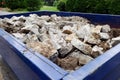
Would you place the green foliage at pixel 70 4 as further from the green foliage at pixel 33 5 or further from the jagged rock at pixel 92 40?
the jagged rock at pixel 92 40

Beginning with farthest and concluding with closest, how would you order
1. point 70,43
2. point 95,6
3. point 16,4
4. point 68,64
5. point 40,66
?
point 16,4, point 95,6, point 70,43, point 68,64, point 40,66

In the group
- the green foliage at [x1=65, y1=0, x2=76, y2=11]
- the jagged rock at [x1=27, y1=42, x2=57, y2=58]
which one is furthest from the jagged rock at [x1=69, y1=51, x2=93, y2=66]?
the green foliage at [x1=65, y1=0, x2=76, y2=11]

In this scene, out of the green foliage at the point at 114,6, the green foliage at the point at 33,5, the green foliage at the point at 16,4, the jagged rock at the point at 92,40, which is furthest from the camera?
the green foliage at the point at 16,4

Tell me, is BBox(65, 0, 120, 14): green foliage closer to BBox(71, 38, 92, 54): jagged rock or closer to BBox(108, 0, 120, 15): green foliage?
BBox(108, 0, 120, 15): green foliage

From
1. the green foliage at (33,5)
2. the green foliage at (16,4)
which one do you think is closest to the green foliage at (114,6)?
the green foliage at (33,5)

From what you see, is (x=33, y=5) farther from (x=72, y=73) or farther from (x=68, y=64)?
(x=72, y=73)

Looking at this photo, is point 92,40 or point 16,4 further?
point 16,4

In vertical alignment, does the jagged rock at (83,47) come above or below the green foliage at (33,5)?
above

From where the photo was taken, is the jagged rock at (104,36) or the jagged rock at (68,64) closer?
the jagged rock at (68,64)

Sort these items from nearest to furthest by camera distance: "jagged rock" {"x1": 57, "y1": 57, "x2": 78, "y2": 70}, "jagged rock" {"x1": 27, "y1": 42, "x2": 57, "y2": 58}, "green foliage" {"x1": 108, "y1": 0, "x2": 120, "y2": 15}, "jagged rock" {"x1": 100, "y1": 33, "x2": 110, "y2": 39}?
"jagged rock" {"x1": 57, "y1": 57, "x2": 78, "y2": 70} → "jagged rock" {"x1": 27, "y1": 42, "x2": 57, "y2": 58} → "jagged rock" {"x1": 100, "y1": 33, "x2": 110, "y2": 39} → "green foliage" {"x1": 108, "y1": 0, "x2": 120, "y2": 15}

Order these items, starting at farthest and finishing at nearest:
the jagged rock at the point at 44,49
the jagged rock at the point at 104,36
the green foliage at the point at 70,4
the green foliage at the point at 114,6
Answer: the green foliage at the point at 70,4 < the green foliage at the point at 114,6 < the jagged rock at the point at 104,36 < the jagged rock at the point at 44,49

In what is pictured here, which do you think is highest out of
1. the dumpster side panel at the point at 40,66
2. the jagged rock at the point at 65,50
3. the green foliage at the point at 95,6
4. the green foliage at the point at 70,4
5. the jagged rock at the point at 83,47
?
the dumpster side panel at the point at 40,66

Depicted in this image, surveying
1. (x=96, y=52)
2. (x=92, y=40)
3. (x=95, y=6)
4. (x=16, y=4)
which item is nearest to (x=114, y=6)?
(x=95, y=6)

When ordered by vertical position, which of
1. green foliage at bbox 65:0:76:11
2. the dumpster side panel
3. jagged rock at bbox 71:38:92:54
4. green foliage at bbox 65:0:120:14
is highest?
the dumpster side panel
